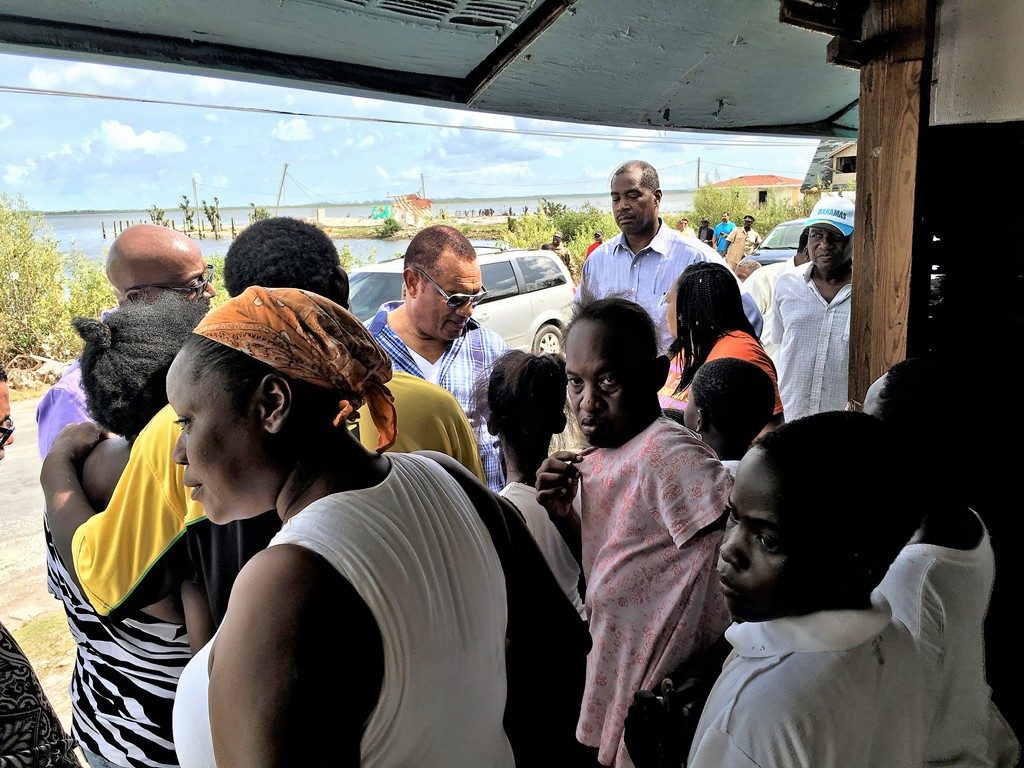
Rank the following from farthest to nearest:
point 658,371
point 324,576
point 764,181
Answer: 1. point 764,181
2. point 658,371
3. point 324,576

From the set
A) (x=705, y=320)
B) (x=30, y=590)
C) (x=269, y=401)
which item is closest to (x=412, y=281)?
(x=705, y=320)

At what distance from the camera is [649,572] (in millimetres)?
1757

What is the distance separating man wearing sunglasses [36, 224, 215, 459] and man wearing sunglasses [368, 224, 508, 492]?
2.68 ft

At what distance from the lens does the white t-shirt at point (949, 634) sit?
1.38 meters

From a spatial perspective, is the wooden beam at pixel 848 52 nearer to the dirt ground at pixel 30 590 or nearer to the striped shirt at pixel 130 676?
the striped shirt at pixel 130 676

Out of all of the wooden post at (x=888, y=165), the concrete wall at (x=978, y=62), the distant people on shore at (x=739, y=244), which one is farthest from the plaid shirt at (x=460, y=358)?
the distant people on shore at (x=739, y=244)

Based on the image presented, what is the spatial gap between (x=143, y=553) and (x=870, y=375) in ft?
7.90

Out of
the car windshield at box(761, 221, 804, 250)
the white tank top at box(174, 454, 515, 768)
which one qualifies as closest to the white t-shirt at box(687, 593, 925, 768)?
the white tank top at box(174, 454, 515, 768)

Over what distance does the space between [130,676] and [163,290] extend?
138 centimetres

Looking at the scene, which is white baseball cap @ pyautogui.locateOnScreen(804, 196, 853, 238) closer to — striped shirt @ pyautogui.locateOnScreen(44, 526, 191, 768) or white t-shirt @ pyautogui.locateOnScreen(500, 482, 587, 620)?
white t-shirt @ pyautogui.locateOnScreen(500, 482, 587, 620)

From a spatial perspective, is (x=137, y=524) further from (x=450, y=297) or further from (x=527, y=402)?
(x=450, y=297)

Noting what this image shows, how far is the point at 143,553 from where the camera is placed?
142cm

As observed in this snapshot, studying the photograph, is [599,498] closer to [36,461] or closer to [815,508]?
[815,508]

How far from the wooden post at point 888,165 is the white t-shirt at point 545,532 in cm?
141
